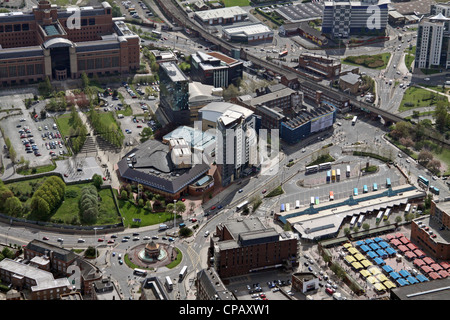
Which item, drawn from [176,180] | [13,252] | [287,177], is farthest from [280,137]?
[13,252]

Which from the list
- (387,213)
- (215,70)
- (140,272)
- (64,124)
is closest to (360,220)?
(387,213)

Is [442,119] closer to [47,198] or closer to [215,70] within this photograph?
[215,70]

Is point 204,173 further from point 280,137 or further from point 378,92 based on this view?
point 378,92

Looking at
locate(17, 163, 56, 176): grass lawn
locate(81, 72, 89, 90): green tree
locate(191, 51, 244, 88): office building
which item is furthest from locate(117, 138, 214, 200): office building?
locate(81, 72, 89, 90): green tree

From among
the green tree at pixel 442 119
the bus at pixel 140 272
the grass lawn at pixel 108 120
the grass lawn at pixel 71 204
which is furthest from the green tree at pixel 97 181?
the green tree at pixel 442 119

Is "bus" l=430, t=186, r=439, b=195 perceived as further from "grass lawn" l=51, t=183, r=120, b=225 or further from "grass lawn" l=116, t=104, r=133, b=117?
"grass lawn" l=116, t=104, r=133, b=117
